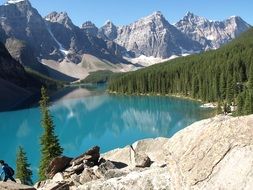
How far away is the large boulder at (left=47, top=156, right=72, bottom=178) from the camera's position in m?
31.0

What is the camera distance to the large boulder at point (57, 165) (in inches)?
1221

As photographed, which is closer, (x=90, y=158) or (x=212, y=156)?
(x=212, y=156)

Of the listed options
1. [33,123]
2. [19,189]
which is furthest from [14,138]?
[19,189]

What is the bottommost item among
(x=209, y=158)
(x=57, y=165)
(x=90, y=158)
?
(x=57, y=165)

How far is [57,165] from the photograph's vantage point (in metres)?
31.2

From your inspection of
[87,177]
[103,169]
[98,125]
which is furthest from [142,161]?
[98,125]

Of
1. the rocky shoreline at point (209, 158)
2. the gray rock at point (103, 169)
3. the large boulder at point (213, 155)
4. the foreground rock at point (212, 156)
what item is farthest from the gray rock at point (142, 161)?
the large boulder at point (213, 155)

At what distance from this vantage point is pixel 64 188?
24.0 metres

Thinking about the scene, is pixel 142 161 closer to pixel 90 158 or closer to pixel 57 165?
pixel 90 158

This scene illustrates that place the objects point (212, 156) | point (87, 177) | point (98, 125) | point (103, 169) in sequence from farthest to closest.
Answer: point (98, 125)
point (103, 169)
point (87, 177)
point (212, 156)

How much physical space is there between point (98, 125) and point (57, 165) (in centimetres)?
10292

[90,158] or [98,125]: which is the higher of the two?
[90,158]

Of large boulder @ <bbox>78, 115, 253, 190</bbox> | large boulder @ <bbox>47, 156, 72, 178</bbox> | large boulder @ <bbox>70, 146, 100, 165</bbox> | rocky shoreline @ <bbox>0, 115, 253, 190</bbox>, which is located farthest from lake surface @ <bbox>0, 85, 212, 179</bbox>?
large boulder @ <bbox>78, 115, 253, 190</bbox>

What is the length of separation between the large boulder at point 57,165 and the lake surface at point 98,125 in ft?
132
